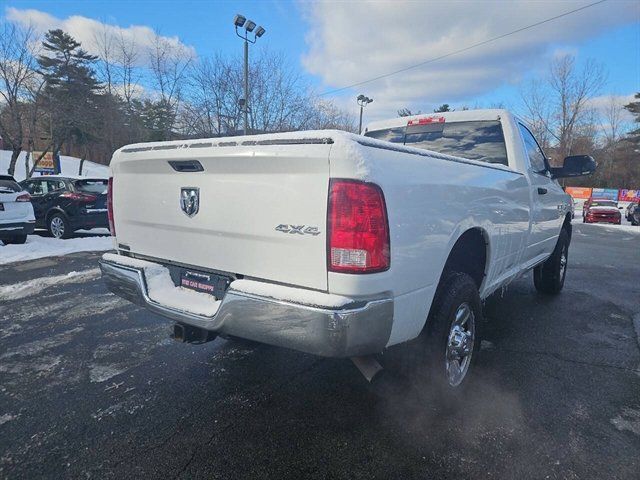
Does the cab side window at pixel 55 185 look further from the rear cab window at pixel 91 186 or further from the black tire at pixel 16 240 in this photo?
the black tire at pixel 16 240

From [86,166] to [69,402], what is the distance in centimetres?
4844

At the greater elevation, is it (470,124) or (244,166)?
(470,124)

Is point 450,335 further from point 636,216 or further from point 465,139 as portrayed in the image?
point 636,216

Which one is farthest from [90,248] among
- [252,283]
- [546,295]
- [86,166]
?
[86,166]

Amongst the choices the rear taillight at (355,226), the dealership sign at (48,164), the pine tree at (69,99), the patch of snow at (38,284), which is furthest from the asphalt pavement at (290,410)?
the dealership sign at (48,164)

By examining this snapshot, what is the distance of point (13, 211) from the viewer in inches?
310

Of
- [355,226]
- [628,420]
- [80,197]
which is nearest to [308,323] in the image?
[355,226]

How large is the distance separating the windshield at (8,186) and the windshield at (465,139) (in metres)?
7.94

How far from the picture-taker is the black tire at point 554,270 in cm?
534

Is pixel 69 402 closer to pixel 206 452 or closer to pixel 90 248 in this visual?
pixel 206 452

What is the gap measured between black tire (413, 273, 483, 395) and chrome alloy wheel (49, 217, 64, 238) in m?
10.1

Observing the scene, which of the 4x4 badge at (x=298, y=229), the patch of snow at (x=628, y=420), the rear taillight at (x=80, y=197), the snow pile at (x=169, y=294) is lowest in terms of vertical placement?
the patch of snow at (x=628, y=420)

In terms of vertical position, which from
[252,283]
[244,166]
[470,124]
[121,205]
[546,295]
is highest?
[470,124]

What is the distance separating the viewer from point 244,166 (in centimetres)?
209
